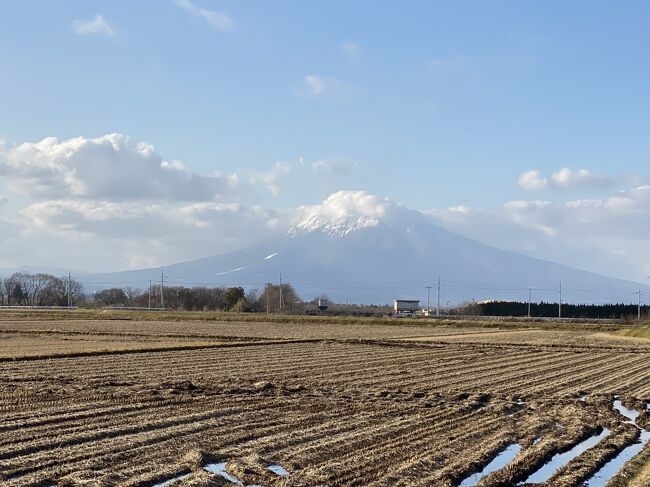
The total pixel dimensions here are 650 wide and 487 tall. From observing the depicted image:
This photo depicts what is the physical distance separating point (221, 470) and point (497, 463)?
160 inches

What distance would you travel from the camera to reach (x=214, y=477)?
10.4 meters

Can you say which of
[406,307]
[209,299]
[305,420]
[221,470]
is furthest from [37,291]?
[221,470]

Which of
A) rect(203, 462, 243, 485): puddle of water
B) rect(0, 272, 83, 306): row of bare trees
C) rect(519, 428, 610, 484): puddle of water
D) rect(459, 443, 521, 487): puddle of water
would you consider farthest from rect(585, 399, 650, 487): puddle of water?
rect(0, 272, 83, 306): row of bare trees

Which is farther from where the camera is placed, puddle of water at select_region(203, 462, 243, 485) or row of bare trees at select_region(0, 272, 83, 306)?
row of bare trees at select_region(0, 272, 83, 306)

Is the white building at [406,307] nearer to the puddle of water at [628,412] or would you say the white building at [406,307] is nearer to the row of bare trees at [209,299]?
→ the row of bare trees at [209,299]

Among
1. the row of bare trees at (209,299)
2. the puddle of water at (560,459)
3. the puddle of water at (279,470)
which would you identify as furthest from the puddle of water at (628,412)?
the row of bare trees at (209,299)

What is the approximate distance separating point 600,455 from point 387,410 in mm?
5350

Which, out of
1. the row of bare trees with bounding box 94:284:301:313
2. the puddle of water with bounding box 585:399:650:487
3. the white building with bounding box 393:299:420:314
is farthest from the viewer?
the white building with bounding box 393:299:420:314

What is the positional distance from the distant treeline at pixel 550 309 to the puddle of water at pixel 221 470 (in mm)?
121227

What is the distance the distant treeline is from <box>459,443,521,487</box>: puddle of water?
11846cm

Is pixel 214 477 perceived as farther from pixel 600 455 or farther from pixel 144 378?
pixel 144 378

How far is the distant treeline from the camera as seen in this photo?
415 ft

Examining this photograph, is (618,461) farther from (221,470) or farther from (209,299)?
(209,299)

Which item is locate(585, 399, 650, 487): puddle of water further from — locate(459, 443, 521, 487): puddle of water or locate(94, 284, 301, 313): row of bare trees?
locate(94, 284, 301, 313): row of bare trees
